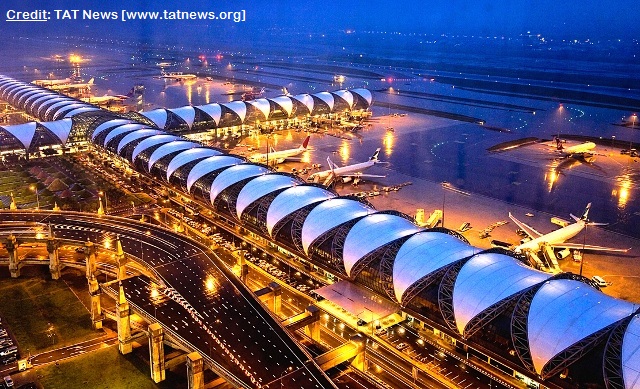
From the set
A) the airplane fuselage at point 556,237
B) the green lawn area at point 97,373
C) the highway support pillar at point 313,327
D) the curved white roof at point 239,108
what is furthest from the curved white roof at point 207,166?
the curved white roof at point 239,108

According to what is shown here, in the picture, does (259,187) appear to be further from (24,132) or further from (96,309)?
(24,132)

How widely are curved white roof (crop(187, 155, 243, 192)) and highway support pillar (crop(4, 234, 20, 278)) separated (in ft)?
72.2

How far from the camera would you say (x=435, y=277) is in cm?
4456

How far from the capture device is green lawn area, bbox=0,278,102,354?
44.8 metres

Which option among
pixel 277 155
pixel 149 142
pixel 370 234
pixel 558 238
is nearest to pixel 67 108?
pixel 149 142

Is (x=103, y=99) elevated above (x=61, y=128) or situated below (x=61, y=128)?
above

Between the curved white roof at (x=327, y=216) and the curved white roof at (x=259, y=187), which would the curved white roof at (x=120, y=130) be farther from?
the curved white roof at (x=327, y=216)

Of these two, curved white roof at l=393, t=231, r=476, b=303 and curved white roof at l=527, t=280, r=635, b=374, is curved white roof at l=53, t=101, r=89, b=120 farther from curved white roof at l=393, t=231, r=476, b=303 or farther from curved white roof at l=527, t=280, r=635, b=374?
curved white roof at l=527, t=280, r=635, b=374

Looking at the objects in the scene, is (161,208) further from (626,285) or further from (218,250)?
(626,285)

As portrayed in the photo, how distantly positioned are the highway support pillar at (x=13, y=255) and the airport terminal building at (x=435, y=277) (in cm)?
2169

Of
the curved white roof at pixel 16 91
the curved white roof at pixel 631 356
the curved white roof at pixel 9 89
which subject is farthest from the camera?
the curved white roof at pixel 9 89

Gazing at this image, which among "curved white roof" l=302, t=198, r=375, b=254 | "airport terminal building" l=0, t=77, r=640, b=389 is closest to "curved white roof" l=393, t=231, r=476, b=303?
"airport terminal building" l=0, t=77, r=640, b=389

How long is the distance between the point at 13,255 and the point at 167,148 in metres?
30.1

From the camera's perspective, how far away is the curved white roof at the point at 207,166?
70562mm
